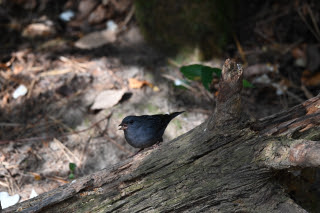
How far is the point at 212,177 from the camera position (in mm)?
2604

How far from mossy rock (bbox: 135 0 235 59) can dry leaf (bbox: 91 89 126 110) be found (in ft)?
4.22

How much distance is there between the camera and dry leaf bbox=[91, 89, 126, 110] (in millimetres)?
4641

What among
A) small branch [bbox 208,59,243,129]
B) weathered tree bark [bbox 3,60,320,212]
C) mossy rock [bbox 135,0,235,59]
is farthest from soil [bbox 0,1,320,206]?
small branch [bbox 208,59,243,129]

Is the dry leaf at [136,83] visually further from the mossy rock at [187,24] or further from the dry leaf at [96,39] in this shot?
the dry leaf at [96,39]

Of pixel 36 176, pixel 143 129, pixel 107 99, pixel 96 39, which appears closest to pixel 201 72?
pixel 143 129

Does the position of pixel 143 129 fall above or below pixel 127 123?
below

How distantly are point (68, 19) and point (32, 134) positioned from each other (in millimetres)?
2844

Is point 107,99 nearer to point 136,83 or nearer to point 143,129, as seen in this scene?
point 136,83

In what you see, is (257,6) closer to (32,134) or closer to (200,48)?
(200,48)

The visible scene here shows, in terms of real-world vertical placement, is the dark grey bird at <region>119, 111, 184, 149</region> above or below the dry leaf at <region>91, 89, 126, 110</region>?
below

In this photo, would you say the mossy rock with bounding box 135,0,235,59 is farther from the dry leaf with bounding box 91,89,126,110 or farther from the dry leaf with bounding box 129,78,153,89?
the dry leaf with bounding box 91,89,126,110

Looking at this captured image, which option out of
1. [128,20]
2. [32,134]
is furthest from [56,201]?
[128,20]

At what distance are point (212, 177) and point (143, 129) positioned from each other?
1.51m

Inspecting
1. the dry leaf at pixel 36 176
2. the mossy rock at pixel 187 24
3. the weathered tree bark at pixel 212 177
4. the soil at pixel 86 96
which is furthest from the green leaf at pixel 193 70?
the dry leaf at pixel 36 176
